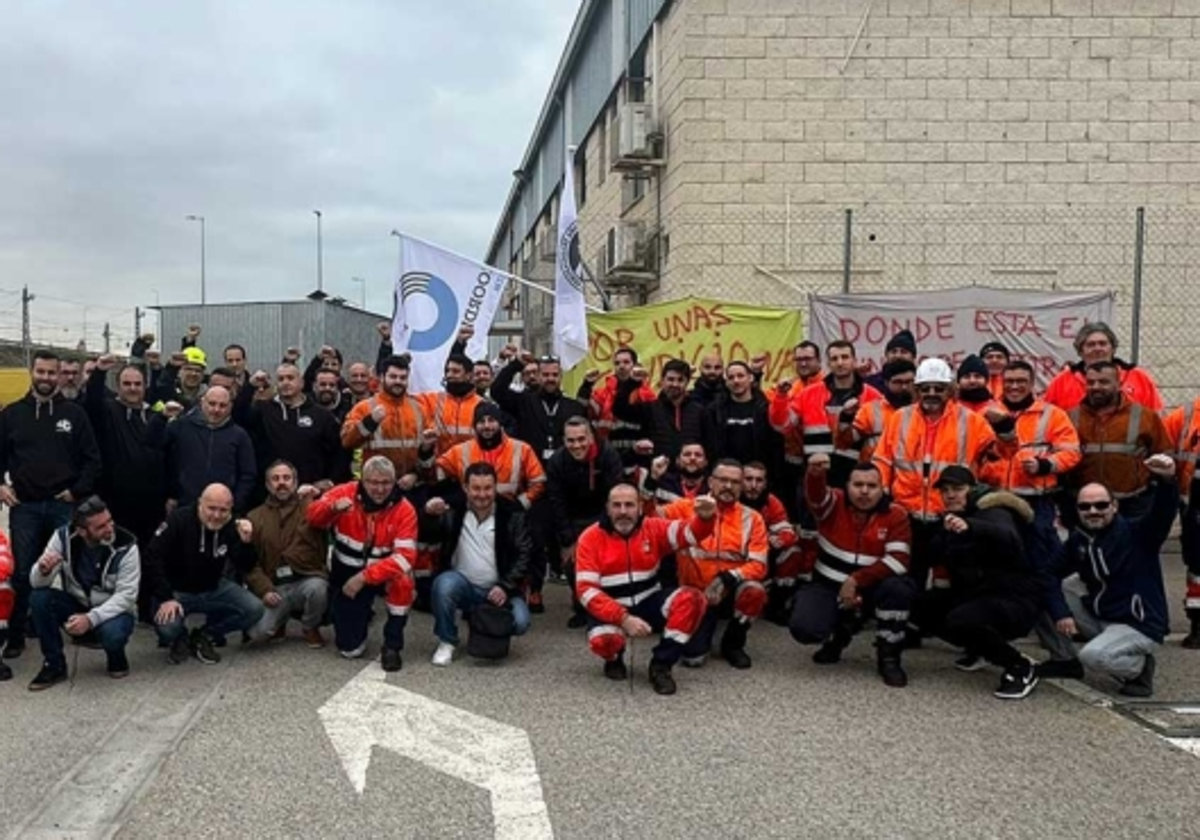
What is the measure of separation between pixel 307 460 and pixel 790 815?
15.7 feet

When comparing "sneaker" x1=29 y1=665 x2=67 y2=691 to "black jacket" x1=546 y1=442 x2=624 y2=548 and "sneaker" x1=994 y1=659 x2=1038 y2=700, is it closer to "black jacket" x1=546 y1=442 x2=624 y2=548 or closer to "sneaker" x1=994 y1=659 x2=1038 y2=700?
"black jacket" x1=546 y1=442 x2=624 y2=548

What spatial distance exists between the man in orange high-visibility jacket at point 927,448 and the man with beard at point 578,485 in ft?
6.55

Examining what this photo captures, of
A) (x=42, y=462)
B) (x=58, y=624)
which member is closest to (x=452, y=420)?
(x=42, y=462)

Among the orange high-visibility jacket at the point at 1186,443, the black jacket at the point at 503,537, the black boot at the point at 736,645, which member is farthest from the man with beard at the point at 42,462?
the orange high-visibility jacket at the point at 1186,443

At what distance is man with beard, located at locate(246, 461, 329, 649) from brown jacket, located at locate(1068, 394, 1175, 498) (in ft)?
16.7

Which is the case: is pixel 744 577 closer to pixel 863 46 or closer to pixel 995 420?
pixel 995 420

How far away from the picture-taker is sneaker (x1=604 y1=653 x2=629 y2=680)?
6.09 meters

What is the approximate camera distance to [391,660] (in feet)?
20.8

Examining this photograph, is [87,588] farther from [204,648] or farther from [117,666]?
[204,648]

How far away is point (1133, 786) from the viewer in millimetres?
4383

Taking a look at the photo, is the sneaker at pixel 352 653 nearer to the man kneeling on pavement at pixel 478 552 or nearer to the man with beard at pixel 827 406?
the man kneeling on pavement at pixel 478 552

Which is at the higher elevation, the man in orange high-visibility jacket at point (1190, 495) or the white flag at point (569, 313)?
the white flag at point (569, 313)

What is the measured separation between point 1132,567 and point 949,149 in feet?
29.6

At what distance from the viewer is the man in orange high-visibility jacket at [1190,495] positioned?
6840 millimetres
